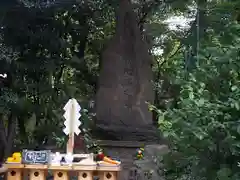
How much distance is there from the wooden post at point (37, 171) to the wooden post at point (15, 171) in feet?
0.22

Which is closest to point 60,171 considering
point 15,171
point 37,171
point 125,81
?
point 37,171

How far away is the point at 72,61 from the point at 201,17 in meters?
2.91

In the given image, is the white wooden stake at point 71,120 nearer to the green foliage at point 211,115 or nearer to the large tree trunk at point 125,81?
the green foliage at point 211,115

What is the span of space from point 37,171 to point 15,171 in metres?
0.17

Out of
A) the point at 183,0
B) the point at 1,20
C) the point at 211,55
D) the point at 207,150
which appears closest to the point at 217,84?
the point at 211,55

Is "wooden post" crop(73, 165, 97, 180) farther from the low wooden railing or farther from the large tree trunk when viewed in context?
the large tree trunk

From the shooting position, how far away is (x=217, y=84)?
3.09 meters

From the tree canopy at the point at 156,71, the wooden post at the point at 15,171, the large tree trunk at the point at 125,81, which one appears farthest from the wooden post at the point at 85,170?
the large tree trunk at the point at 125,81

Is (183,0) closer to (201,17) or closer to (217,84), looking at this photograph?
(201,17)

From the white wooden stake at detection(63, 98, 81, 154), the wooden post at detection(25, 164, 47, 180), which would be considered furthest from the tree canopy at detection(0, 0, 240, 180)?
the wooden post at detection(25, 164, 47, 180)

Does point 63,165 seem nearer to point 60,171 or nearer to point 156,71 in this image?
point 60,171

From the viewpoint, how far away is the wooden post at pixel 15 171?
10.2 feet

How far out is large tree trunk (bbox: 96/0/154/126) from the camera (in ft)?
22.4

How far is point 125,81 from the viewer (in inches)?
271
